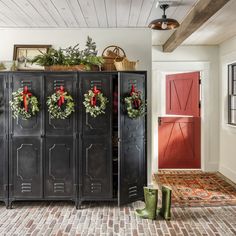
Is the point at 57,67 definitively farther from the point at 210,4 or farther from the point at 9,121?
the point at 210,4

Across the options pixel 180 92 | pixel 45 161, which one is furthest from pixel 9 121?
pixel 180 92

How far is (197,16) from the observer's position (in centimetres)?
357

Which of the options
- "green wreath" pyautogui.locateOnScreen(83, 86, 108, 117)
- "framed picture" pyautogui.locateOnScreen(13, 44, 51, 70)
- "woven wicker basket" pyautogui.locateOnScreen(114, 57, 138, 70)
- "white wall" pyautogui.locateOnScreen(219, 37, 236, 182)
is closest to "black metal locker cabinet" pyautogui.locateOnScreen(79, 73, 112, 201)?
"green wreath" pyautogui.locateOnScreen(83, 86, 108, 117)

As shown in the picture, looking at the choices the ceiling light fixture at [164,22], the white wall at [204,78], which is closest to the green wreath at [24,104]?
the ceiling light fixture at [164,22]

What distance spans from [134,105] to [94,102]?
0.52 m

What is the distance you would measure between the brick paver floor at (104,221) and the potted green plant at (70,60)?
1898 mm

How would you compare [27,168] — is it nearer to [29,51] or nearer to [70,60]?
[70,60]

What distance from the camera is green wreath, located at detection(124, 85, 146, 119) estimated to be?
13.5 feet

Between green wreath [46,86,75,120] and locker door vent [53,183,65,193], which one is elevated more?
green wreath [46,86,75,120]

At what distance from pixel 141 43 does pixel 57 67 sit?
4.47ft

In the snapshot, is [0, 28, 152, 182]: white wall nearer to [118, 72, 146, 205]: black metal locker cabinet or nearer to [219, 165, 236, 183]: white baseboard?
[118, 72, 146, 205]: black metal locker cabinet

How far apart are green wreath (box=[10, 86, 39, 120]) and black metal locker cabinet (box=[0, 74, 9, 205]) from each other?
0.47ft

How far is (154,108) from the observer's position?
6.43 meters

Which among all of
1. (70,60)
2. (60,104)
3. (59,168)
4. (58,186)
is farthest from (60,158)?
(70,60)
